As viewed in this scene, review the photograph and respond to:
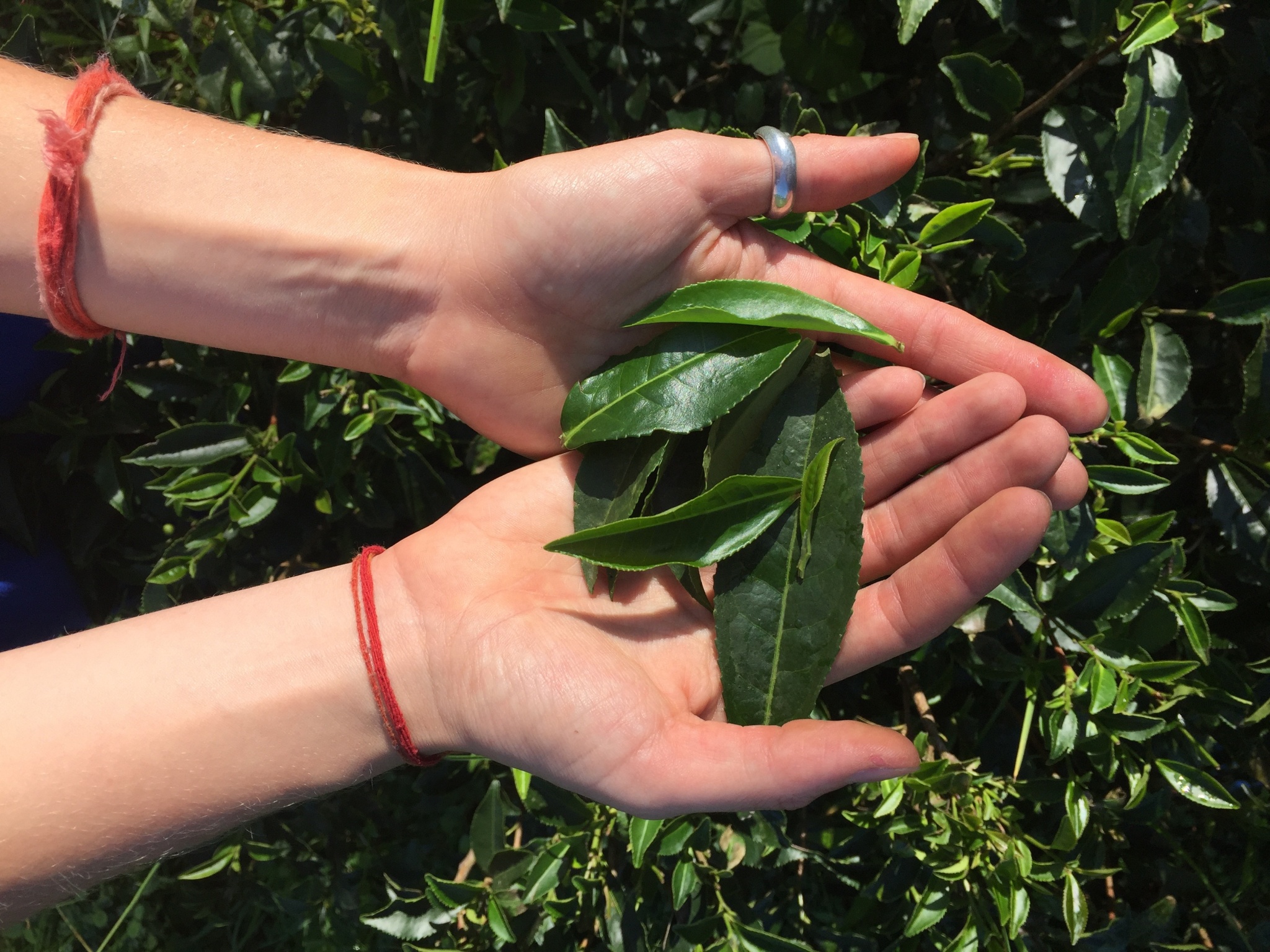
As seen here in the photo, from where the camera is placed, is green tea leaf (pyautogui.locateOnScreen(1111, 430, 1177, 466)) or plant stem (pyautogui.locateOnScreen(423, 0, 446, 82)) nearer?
plant stem (pyautogui.locateOnScreen(423, 0, 446, 82))

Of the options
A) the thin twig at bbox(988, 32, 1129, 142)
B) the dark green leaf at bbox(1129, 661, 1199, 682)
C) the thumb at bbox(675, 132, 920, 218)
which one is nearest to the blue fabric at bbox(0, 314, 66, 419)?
the thumb at bbox(675, 132, 920, 218)

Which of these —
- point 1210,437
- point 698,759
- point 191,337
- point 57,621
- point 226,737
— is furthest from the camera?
point 57,621

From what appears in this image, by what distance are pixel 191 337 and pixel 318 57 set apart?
0.44 m

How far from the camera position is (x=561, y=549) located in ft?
Result: 3.71

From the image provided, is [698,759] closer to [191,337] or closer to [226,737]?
[226,737]

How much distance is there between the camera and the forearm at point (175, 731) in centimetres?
121

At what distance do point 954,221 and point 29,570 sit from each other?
1.55m

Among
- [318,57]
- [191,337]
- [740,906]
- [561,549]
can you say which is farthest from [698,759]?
[318,57]

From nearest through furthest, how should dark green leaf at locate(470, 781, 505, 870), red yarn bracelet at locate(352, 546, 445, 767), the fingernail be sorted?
the fingernail < red yarn bracelet at locate(352, 546, 445, 767) < dark green leaf at locate(470, 781, 505, 870)

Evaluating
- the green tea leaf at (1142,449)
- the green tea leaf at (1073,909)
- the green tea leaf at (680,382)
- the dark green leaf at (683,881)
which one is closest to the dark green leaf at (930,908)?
the green tea leaf at (1073,909)

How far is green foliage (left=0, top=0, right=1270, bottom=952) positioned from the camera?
128 cm

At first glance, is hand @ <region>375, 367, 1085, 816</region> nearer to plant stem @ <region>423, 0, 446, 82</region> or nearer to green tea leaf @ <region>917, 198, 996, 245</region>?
green tea leaf @ <region>917, 198, 996, 245</region>

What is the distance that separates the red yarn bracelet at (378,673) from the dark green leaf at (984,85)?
3.50ft

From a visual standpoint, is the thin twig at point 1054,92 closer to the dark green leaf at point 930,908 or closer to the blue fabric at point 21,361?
the dark green leaf at point 930,908
